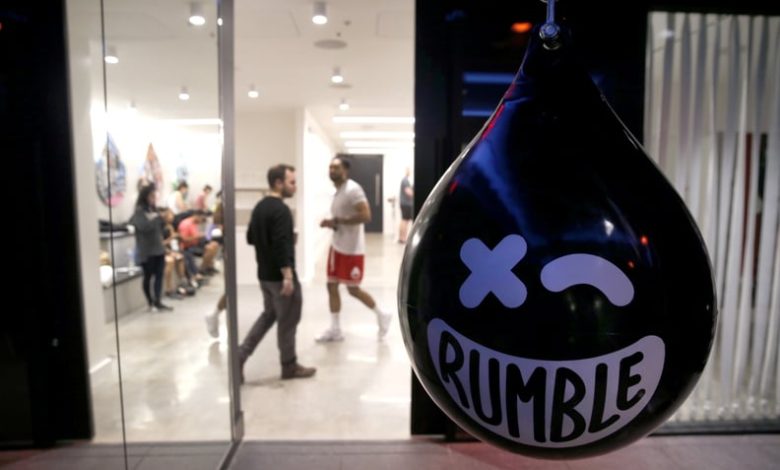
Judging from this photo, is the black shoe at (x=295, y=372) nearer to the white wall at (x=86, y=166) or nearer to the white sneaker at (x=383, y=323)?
the white sneaker at (x=383, y=323)

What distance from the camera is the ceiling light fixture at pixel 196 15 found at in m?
2.92

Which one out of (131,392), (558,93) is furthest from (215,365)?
(558,93)

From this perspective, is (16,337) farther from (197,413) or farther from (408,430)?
(408,430)

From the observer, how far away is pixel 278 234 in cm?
331

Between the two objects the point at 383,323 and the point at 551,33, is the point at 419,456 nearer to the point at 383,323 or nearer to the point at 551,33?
the point at 383,323

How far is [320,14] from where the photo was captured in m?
3.43

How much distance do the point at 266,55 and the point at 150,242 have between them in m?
2.79

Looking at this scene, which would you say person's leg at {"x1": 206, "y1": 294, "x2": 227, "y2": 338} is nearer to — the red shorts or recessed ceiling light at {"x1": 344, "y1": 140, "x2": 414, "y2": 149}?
the red shorts

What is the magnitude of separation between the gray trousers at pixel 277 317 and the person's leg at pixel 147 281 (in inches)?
43.4

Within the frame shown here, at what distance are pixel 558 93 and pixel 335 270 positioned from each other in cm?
376

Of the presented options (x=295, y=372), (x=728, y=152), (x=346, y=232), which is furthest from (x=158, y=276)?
(x=728, y=152)

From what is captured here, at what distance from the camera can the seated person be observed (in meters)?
2.79

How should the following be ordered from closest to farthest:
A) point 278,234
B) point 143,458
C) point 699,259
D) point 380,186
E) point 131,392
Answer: point 699,259 < point 143,458 < point 131,392 < point 278,234 < point 380,186

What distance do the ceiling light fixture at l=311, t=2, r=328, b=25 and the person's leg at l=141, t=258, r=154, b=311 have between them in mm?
1988
